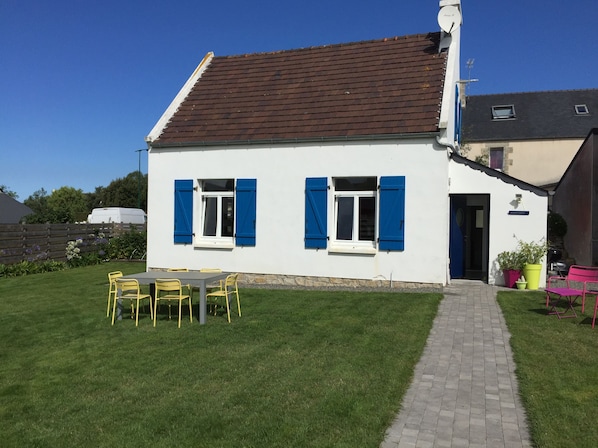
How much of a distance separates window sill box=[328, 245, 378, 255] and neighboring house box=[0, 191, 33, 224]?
43.0 m

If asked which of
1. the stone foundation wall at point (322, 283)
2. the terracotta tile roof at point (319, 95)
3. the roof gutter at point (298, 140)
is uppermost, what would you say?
the terracotta tile roof at point (319, 95)

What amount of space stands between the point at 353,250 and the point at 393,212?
1292 millimetres

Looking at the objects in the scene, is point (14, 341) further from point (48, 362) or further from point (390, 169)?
point (390, 169)

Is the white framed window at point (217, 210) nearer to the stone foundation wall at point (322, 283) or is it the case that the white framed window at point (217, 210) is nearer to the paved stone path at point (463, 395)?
the stone foundation wall at point (322, 283)

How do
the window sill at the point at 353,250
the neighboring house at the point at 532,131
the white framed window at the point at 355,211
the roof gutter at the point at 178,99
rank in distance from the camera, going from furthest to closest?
1. the neighboring house at the point at 532,131
2. the roof gutter at the point at 178,99
3. the white framed window at the point at 355,211
4. the window sill at the point at 353,250

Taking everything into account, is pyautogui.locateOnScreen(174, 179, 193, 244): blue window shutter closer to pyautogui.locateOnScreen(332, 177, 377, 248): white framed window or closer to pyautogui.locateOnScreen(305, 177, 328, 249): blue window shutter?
pyautogui.locateOnScreen(305, 177, 328, 249): blue window shutter

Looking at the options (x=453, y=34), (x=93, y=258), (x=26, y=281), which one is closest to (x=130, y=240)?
(x=93, y=258)

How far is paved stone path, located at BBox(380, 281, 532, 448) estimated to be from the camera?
3.74 metres

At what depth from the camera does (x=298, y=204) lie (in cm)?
1177

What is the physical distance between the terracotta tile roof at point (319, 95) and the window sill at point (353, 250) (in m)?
2.62

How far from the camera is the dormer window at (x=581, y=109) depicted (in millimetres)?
30094

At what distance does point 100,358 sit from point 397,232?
7.06 meters

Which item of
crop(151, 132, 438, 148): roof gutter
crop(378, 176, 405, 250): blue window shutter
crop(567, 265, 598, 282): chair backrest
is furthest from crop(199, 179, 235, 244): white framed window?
crop(567, 265, 598, 282): chair backrest

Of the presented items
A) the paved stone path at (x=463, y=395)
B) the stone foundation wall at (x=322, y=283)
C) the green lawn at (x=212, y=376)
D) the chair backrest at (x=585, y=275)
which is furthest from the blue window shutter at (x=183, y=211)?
the chair backrest at (x=585, y=275)
